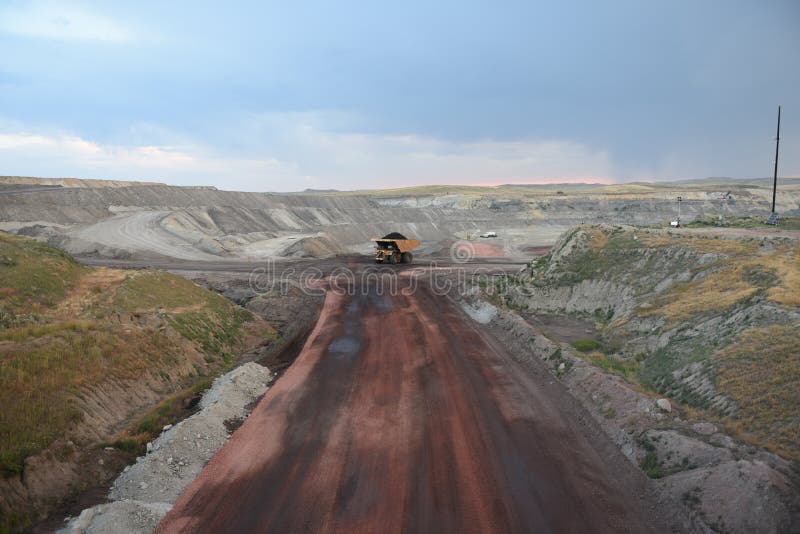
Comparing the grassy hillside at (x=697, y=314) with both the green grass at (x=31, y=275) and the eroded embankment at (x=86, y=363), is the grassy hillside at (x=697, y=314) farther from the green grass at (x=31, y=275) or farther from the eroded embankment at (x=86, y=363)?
the green grass at (x=31, y=275)

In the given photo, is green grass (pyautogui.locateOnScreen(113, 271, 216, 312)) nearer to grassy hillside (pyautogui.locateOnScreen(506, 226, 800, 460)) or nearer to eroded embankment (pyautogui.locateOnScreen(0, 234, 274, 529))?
eroded embankment (pyautogui.locateOnScreen(0, 234, 274, 529))

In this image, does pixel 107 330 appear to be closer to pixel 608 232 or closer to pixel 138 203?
pixel 608 232

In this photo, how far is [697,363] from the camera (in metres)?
11.9

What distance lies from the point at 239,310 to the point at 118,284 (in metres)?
5.39

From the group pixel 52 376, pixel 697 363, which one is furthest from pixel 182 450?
pixel 697 363

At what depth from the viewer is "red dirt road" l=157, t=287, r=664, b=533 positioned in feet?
24.9

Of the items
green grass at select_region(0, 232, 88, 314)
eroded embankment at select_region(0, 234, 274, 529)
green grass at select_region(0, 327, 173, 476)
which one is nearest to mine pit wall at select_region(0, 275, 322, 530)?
eroded embankment at select_region(0, 234, 274, 529)

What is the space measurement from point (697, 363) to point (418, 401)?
7636 mm

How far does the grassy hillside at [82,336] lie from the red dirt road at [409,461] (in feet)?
10.8

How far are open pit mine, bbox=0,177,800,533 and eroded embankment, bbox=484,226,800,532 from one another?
0.06m

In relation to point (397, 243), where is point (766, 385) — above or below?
below

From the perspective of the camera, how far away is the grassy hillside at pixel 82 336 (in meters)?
9.45

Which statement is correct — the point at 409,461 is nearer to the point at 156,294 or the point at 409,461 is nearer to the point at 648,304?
the point at 648,304

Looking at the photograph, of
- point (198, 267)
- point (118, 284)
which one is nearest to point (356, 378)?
point (118, 284)
